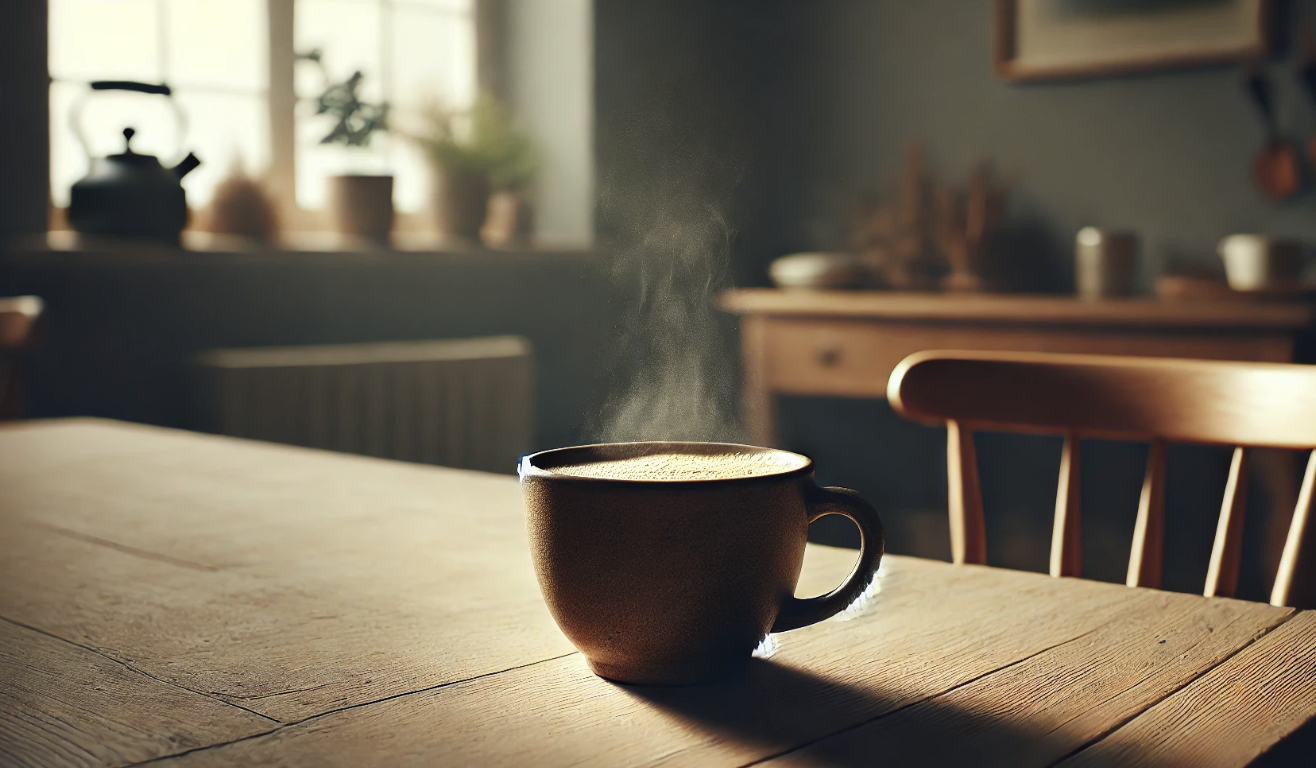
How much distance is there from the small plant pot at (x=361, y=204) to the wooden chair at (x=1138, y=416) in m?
1.96

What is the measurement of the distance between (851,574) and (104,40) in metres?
2.50

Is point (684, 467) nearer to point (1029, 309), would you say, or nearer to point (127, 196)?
point (127, 196)

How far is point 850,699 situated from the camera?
458 millimetres

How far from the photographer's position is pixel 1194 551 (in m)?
3.07

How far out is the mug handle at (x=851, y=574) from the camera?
0.47m

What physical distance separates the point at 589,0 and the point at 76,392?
157 cm

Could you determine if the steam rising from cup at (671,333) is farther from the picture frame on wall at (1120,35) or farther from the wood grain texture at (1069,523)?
the picture frame on wall at (1120,35)

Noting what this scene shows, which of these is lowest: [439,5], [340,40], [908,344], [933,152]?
[908,344]

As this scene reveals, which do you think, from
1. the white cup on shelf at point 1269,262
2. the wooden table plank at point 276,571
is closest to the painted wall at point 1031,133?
the white cup on shelf at point 1269,262

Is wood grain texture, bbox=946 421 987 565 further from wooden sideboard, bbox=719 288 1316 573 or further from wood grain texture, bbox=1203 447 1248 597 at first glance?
wooden sideboard, bbox=719 288 1316 573

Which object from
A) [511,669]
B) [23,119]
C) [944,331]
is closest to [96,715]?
[511,669]

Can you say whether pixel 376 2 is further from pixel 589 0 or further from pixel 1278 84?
pixel 1278 84

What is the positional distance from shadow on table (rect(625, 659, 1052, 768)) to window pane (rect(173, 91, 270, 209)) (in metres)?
2.38

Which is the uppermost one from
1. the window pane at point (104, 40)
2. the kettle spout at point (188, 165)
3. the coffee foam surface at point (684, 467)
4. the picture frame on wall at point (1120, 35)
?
the picture frame on wall at point (1120, 35)
